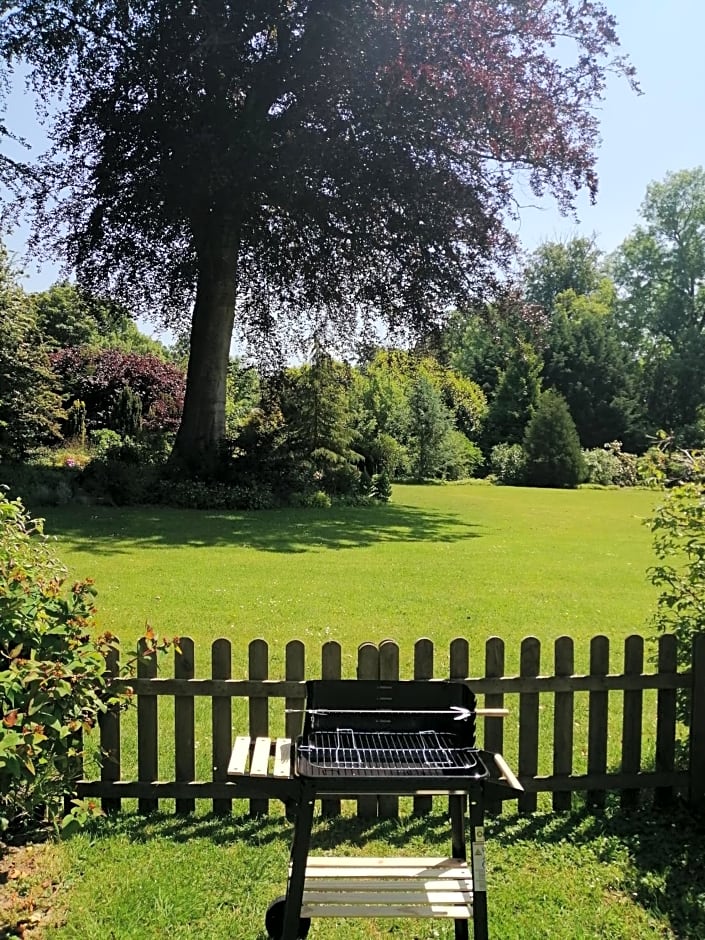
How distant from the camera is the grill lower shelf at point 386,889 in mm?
2391

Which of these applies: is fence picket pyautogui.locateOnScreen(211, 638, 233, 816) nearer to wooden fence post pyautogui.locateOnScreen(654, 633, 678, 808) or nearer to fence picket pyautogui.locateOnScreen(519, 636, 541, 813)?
fence picket pyautogui.locateOnScreen(519, 636, 541, 813)

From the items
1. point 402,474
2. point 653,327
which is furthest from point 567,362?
point 402,474

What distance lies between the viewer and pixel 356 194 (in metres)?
15.9

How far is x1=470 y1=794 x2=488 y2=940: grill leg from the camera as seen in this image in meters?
2.20

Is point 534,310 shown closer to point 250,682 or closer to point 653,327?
point 250,682

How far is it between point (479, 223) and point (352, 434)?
21.1 feet

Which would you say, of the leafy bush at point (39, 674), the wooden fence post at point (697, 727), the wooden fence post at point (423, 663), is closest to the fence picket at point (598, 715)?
the wooden fence post at point (697, 727)

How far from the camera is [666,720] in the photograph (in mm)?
3963

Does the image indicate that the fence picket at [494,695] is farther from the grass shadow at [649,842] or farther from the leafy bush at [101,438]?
the leafy bush at [101,438]

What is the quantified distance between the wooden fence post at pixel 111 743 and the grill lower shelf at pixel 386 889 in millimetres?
1471

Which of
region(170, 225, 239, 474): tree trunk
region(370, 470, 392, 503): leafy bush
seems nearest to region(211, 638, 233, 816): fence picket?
region(170, 225, 239, 474): tree trunk

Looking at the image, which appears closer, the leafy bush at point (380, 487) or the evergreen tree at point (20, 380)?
the evergreen tree at point (20, 380)

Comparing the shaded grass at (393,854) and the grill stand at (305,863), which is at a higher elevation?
the grill stand at (305,863)

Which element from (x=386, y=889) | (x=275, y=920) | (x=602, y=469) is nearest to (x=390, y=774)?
(x=386, y=889)
